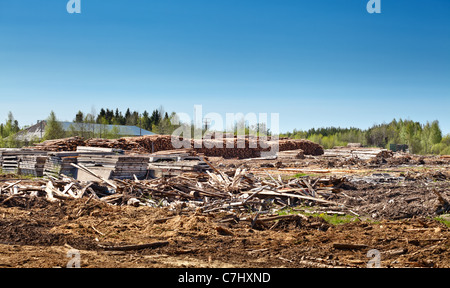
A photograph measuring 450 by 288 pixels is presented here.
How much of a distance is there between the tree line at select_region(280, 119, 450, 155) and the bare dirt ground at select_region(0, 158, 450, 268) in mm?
53434

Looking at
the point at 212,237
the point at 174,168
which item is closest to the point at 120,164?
the point at 174,168

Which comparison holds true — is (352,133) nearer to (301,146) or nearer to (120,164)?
(301,146)

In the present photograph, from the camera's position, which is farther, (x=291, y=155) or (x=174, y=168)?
(x=291, y=155)

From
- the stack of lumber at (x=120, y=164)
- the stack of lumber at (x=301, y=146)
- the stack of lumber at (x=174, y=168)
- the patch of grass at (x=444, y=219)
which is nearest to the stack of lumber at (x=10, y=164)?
the stack of lumber at (x=120, y=164)

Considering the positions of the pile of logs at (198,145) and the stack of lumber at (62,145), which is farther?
the pile of logs at (198,145)

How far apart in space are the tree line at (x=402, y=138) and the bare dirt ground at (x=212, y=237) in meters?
53.4

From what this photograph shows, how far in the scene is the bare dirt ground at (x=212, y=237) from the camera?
614 centimetres

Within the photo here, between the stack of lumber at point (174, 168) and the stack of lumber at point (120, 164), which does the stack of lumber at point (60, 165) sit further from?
the stack of lumber at point (174, 168)

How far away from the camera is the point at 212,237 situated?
7.97 m

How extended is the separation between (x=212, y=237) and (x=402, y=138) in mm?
66655

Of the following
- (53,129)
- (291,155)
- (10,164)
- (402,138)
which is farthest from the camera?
(402,138)

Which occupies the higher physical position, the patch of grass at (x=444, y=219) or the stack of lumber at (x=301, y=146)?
the stack of lumber at (x=301, y=146)

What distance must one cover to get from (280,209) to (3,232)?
280 inches

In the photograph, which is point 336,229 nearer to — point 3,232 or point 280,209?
point 280,209
